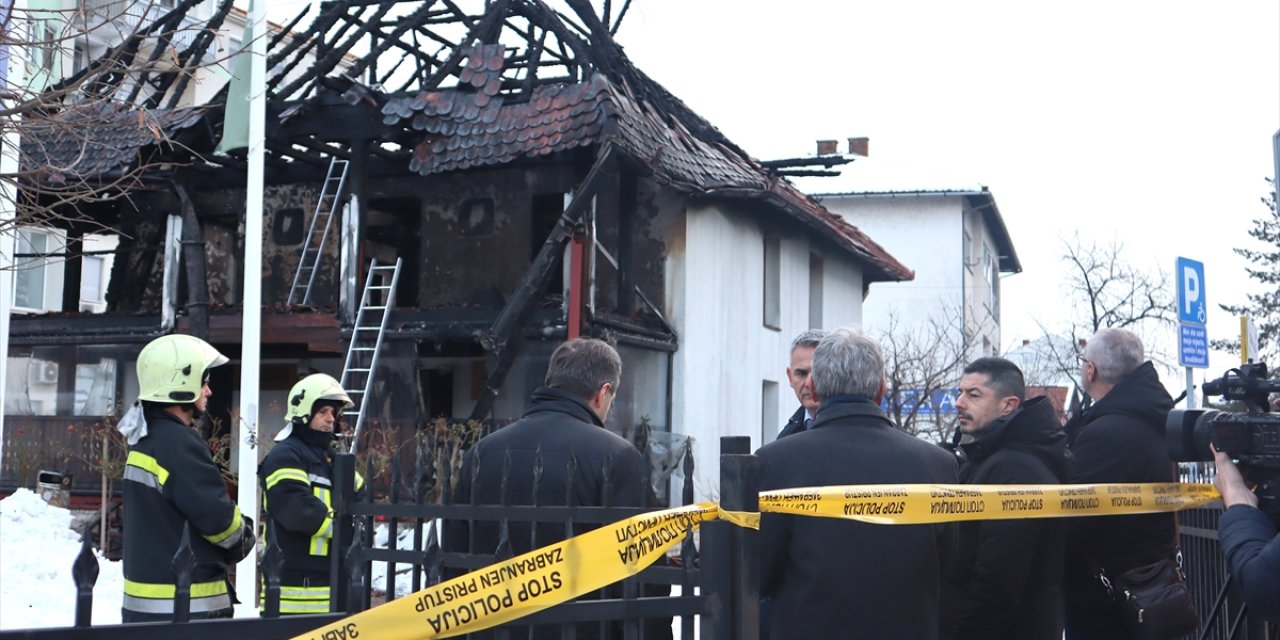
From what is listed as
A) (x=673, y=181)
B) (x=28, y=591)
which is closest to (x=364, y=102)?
(x=673, y=181)

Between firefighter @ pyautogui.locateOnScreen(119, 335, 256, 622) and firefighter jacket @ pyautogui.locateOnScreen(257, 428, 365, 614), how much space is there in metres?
0.61

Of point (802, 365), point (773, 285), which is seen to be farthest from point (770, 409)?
point (802, 365)

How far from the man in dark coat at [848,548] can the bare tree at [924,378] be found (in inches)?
568

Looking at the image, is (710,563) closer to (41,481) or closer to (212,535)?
(212,535)

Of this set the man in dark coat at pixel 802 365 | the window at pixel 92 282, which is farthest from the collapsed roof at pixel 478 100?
the window at pixel 92 282

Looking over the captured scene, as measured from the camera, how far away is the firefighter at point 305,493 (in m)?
5.36

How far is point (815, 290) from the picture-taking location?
25250 millimetres

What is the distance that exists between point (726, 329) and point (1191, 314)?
10.3 metres

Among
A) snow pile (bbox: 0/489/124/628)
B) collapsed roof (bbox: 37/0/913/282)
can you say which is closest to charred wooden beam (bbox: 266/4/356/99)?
collapsed roof (bbox: 37/0/913/282)

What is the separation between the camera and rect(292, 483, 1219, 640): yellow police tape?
255cm

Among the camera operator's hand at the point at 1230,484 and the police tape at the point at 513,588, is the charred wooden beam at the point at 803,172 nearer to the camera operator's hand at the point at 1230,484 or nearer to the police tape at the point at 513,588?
the camera operator's hand at the point at 1230,484

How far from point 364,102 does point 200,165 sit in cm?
263

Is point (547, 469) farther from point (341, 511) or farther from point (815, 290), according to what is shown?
point (815, 290)

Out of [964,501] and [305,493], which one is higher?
[964,501]
